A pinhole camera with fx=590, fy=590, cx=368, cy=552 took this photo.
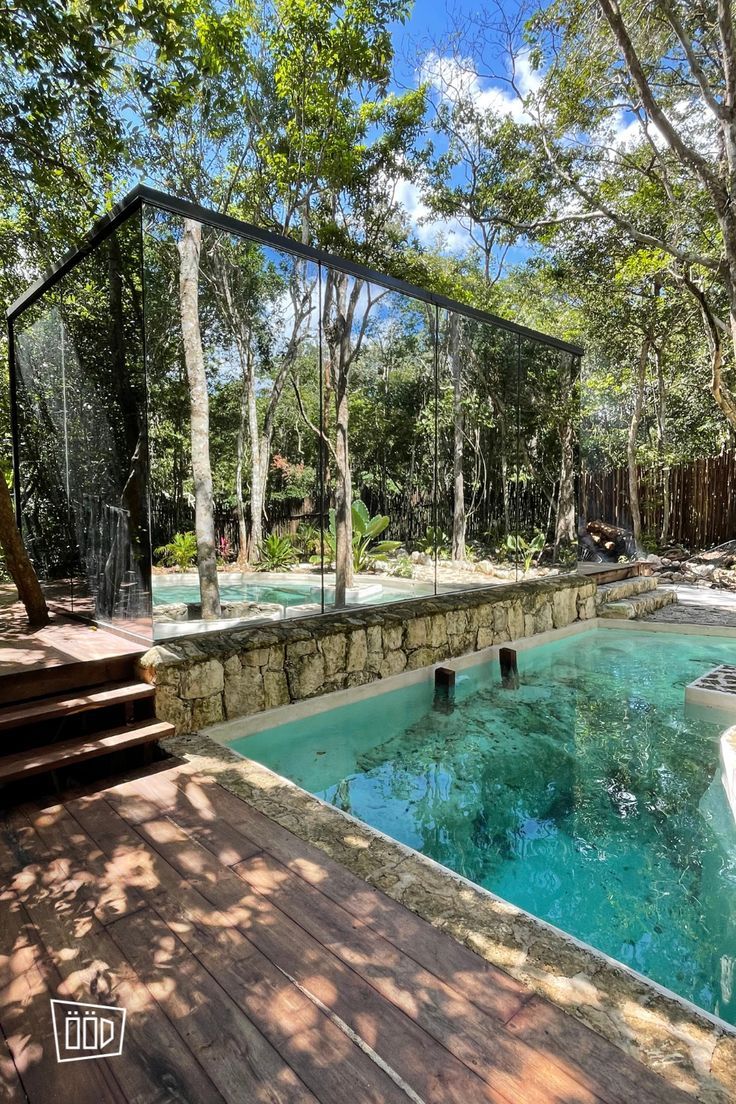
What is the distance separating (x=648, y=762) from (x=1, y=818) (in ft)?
12.7

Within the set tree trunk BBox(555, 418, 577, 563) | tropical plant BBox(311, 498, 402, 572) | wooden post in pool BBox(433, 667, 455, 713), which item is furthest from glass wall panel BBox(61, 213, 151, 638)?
tree trunk BBox(555, 418, 577, 563)

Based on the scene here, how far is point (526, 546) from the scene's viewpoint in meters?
7.45

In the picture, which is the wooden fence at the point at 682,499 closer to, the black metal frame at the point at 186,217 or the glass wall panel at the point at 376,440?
the glass wall panel at the point at 376,440

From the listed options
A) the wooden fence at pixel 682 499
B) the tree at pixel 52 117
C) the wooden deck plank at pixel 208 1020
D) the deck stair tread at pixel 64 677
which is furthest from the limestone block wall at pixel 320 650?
the wooden fence at pixel 682 499

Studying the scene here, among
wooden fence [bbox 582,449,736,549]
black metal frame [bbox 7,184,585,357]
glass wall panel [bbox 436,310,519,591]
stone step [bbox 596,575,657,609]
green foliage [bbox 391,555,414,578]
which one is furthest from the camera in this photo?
wooden fence [bbox 582,449,736,549]

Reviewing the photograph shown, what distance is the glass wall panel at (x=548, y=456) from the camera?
7426 mm

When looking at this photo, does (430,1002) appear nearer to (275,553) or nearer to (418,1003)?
(418,1003)

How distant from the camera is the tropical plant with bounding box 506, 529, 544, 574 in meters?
7.17

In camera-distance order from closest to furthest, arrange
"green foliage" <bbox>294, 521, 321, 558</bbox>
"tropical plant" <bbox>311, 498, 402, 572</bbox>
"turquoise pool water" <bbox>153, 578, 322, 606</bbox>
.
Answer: "turquoise pool water" <bbox>153, 578, 322, 606</bbox> < "green foliage" <bbox>294, 521, 321, 558</bbox> < "tropical plant" <bbox>311, 498, 402, 572</bbox>

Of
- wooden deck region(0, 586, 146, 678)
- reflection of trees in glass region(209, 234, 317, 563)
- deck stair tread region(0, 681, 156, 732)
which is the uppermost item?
reflection of trees in glass region(209, 234, 317, 563)

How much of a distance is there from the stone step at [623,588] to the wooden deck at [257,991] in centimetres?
712

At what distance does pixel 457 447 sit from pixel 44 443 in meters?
3.94

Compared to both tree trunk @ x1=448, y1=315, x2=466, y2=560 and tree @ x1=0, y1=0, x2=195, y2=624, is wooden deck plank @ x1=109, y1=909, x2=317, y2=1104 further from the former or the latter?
tree trunk @ x1=448, y1=315, x2=466, y2=560

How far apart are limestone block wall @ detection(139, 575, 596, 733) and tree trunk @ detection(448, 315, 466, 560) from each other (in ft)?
2.00
